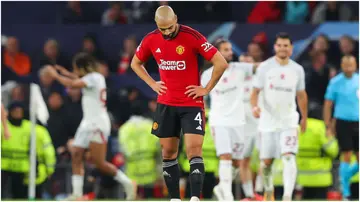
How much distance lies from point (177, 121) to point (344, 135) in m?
6.06

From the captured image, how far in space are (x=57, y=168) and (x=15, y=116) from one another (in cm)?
135

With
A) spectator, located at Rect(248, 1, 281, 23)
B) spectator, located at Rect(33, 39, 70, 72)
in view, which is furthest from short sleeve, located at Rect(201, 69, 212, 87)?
spectator, located at Rect(248, 1, 281, 23)

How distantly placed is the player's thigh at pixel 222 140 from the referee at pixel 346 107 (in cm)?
258

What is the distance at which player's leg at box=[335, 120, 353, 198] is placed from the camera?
60.1 feet

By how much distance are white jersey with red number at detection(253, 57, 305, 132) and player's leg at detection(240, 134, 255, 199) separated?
4.86ft

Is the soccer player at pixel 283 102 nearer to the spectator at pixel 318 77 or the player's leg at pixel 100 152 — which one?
the player's leg at pixel 100 152

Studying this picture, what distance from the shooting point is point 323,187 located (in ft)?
64.7

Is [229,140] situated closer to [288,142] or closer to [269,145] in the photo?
[269,145]

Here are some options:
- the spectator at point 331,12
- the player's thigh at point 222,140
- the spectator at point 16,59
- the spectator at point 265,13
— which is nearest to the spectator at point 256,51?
the spectator at point 265,13

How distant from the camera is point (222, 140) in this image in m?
16.5

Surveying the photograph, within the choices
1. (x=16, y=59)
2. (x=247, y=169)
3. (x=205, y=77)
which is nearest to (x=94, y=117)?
(x=205, y=77)

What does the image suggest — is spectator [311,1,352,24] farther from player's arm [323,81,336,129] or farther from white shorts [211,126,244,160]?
white shorts [211,126,244,160]

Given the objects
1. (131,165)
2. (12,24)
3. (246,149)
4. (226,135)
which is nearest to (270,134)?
(226,135)

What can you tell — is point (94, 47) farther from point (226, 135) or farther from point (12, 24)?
point (226, 135)
